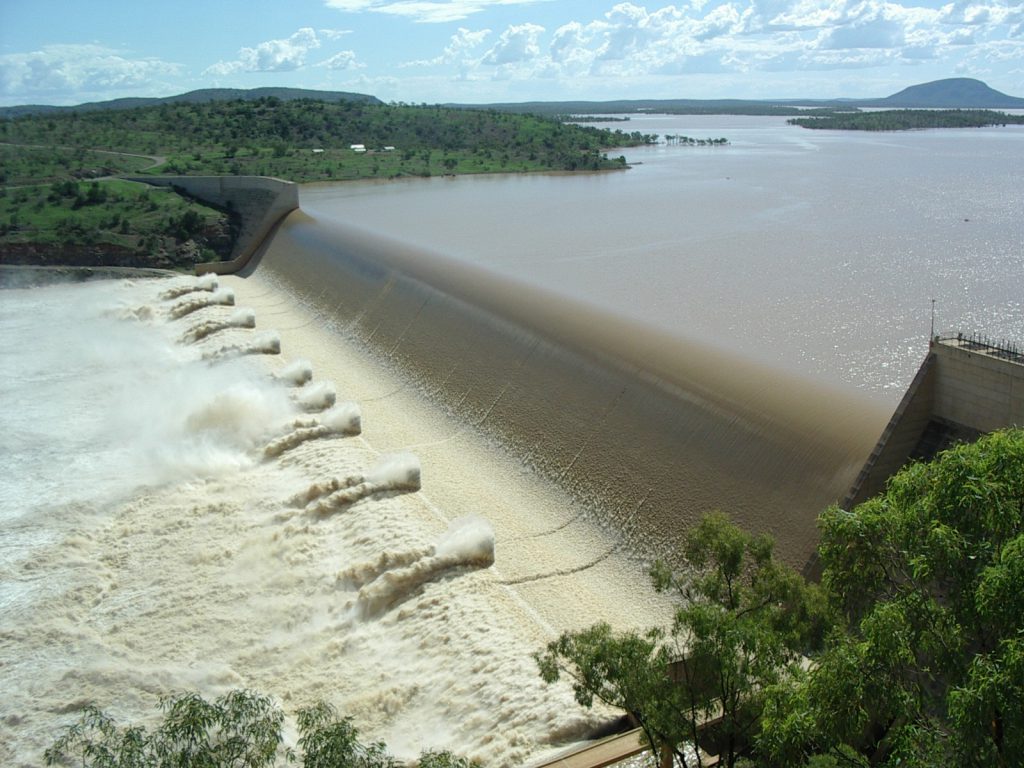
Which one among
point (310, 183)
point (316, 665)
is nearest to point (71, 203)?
point (310, 183)

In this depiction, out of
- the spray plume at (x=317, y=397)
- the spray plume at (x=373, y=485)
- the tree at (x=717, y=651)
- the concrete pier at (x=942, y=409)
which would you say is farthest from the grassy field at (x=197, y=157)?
the tree at (x=717, y=651)

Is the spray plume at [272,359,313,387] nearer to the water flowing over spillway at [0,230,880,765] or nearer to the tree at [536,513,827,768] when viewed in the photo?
the water flowing over spillway at [0,230,880,765]

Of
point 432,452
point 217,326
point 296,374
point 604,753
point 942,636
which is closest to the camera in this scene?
point 942,636

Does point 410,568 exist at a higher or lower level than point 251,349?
higher

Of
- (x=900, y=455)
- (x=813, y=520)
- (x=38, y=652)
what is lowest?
(x=38, y=652)

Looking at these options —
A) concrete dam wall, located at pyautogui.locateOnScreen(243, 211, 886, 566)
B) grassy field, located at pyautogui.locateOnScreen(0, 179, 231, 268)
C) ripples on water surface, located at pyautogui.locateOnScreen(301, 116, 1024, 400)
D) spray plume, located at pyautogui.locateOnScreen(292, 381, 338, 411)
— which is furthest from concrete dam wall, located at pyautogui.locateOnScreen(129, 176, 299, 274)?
spray plume, located at pyautogui.locateOnScreen(292, 381, 338, 411)

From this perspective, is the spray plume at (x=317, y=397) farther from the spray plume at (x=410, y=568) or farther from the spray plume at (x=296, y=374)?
the spray plume at (x=410, y=568)

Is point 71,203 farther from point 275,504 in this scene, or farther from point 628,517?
point 628,517

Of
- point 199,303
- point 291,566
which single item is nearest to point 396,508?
Result: point 291,566

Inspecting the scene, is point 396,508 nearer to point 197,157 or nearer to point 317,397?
point 317,397
